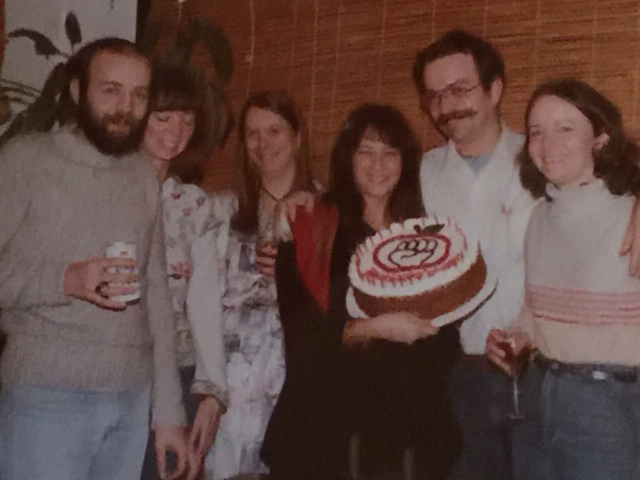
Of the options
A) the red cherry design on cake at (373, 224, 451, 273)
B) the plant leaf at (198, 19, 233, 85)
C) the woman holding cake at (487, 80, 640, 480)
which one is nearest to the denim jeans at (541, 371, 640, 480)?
the woman holding cake at (487, 80, 640, 480)

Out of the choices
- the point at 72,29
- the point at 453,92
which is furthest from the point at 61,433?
the point at 72,29

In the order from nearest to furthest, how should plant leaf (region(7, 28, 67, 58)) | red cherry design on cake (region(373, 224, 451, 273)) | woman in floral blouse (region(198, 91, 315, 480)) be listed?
1. red cherry design on cake (region(373, 224, 451, 273))
2. woman in floral blouse (region(198, 91, 315, 480))
3. plant leaf (region(7, 28, 67, 58))

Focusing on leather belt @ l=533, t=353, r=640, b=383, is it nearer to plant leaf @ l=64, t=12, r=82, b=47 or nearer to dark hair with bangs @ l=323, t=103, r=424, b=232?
dark hair with bangs @ l=323, t=103, r=424, b=232

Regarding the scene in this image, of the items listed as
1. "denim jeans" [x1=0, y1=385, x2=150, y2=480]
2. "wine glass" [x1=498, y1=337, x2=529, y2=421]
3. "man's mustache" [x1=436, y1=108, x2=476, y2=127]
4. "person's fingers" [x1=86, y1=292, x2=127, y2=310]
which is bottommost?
"denim jeans" [x1=0, y1=385, x2=150, y2=480]

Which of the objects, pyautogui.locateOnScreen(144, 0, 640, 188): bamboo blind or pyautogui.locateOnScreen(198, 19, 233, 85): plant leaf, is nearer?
pyautogui.locateOnScreen(144, 0, 640, 188): bamboo blind

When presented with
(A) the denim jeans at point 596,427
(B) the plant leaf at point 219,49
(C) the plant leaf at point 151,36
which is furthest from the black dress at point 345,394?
(C) the plant leaf at point 151,36

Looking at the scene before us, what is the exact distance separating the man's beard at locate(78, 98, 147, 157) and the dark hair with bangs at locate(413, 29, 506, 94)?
0.67m

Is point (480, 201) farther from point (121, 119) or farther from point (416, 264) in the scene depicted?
point (121, 119)

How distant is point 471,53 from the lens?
179 centimetres

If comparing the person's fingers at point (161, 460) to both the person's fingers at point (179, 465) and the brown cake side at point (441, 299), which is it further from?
the brown cake side at point (441, 299)

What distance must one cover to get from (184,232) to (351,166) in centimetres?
43

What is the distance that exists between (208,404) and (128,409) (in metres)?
0.32

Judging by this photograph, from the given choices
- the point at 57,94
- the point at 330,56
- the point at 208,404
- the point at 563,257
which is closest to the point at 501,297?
the point at 563,257

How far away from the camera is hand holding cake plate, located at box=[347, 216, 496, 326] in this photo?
5.03 feet
